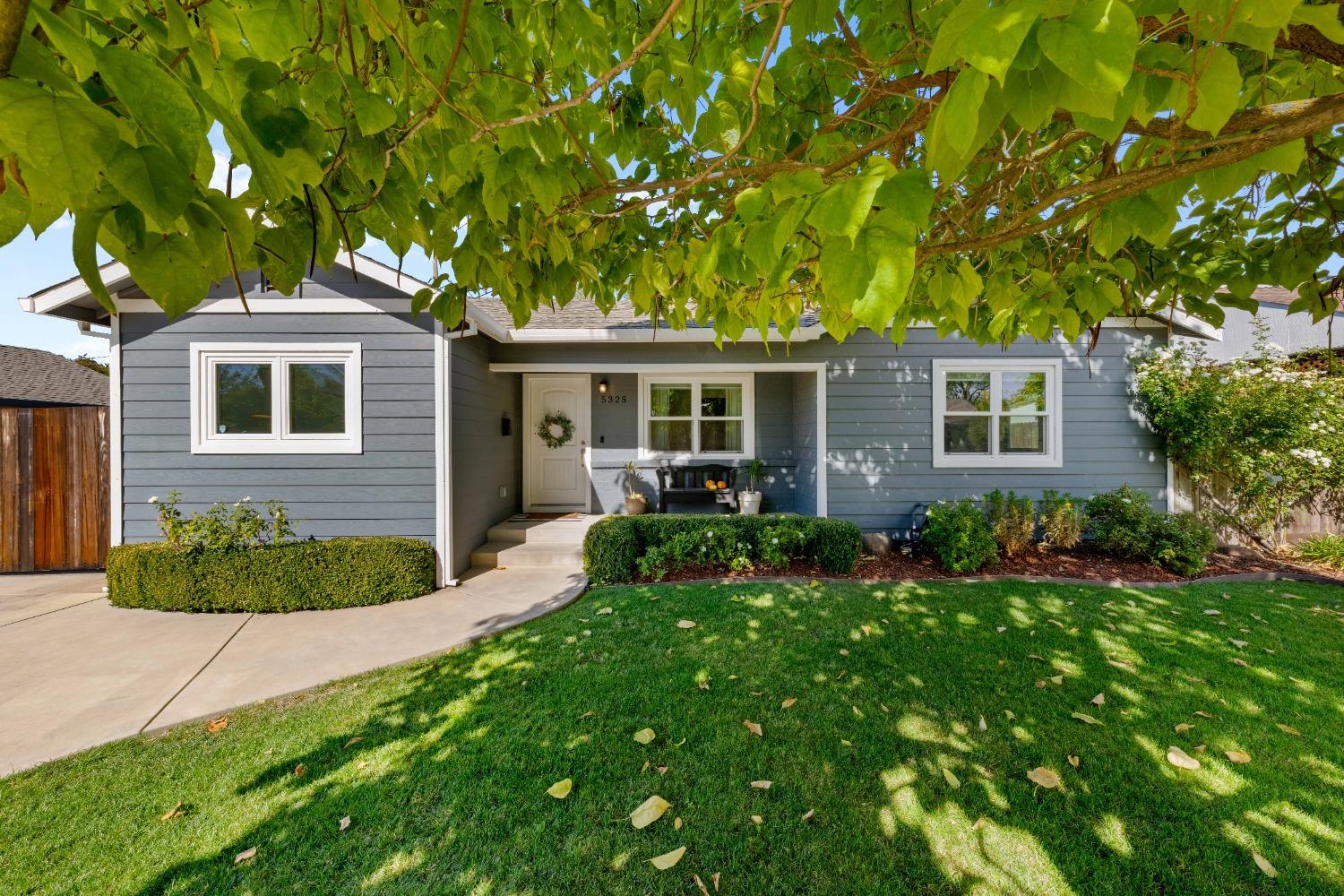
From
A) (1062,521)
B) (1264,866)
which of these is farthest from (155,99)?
(1062,521)

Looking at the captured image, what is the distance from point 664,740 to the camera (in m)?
2.56

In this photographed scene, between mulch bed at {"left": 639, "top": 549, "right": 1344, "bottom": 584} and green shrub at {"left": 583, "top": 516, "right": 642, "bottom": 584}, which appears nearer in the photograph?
green shrub at {"left": 583, "top": 516, "right": 642, "bottom": 584}

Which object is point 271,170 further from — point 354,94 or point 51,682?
point 51,682

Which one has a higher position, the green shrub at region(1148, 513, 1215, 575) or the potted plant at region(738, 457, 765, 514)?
the potted plant at region(738, 457, 765, 514)

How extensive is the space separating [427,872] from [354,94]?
2622 mm

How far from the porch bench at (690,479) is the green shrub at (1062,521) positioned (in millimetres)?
3941

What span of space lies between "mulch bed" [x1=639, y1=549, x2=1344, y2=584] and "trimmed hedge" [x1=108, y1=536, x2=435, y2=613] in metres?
2.77

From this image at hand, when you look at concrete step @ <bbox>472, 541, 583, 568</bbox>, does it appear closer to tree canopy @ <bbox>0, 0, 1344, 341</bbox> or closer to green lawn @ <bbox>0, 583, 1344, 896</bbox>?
green lawn @ <bbox>0, 583, 1344, 896</bbox>

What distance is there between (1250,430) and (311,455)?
1119 centimetres

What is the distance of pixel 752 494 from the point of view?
6.99m

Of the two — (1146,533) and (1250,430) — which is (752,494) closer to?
(1146,533)

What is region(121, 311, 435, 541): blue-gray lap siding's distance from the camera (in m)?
5.17

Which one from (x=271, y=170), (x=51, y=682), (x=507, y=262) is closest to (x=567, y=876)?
(x=271, y=170)

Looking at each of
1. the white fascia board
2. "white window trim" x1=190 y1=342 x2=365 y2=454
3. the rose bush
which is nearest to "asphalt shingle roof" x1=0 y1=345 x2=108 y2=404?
"white window trim" x1=190 y1=342 x2=365 y2=454
